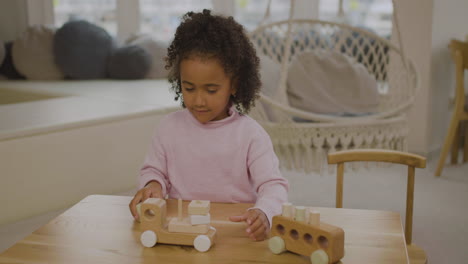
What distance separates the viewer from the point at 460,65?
8.69ft

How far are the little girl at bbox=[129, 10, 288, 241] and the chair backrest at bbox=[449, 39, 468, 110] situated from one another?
1775mm

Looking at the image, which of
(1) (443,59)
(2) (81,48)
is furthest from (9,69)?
(1) (443,59)

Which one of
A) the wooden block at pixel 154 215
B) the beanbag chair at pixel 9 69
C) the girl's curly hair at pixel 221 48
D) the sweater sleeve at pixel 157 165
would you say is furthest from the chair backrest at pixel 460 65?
the beanbag chair at pixel 9 69

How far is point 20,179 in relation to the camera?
2.01 meters

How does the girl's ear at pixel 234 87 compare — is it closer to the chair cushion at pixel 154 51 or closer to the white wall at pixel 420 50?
the white wall at pixel 420 50

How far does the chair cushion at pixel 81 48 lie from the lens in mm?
3443

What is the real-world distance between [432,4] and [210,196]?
2.34 m

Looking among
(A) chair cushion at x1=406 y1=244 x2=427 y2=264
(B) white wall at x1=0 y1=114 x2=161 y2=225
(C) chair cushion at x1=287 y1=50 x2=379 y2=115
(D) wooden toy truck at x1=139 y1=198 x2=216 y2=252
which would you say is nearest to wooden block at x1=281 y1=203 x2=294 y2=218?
(D) wooden toy truck at x1=139 y1=198 x2=216 y2=252

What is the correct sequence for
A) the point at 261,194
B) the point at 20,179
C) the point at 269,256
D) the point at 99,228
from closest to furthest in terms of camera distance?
the point at 269,256 < the point at 99,228 < the point at 261,194 < the point at 20,179

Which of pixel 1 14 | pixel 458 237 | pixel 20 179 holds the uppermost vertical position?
pixel 1 14

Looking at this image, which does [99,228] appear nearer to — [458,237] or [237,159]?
[237,159]

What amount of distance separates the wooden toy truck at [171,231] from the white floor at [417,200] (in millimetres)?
1156

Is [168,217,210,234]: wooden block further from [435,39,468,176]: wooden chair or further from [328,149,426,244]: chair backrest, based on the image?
[435,39,468,176]: wooden chair

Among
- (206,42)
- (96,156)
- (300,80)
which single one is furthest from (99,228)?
(300,80)
